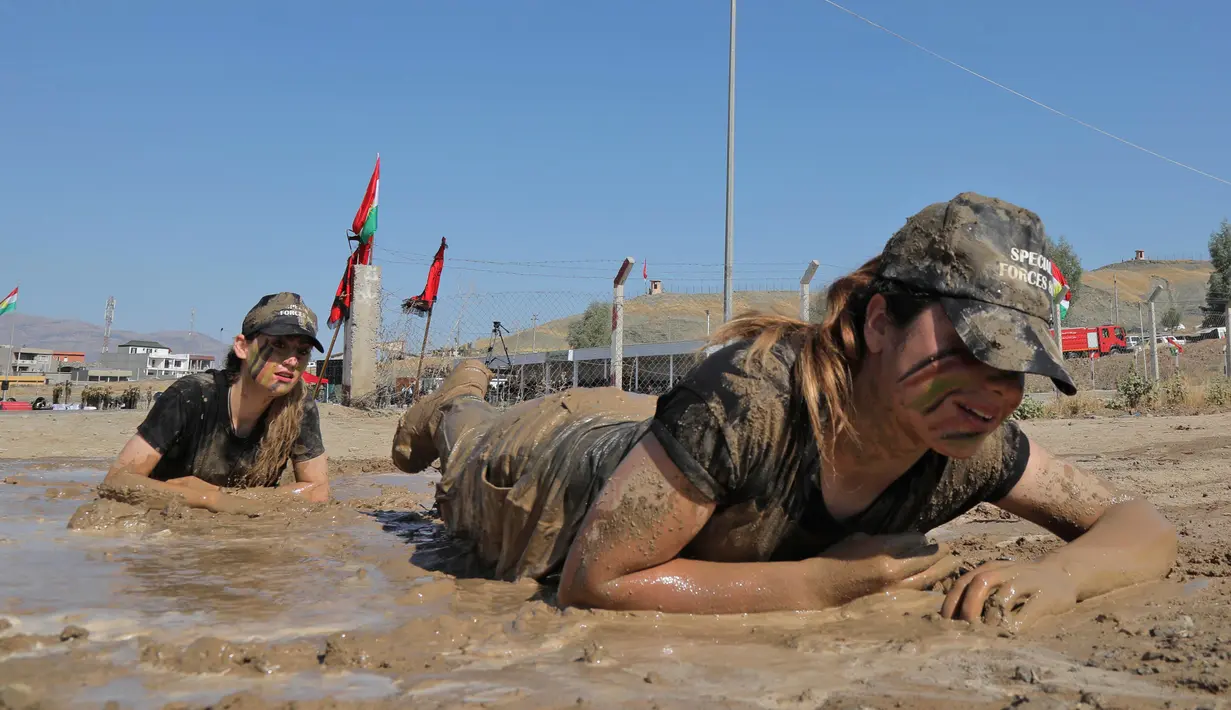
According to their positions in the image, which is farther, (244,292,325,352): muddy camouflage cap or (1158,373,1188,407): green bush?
(1158,373,1188,407): green bush

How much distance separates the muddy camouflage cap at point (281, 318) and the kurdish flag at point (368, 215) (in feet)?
30.9

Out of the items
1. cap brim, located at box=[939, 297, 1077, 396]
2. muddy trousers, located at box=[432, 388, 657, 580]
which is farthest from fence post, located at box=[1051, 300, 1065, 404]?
muddy trousers, located at box=[432, 388, 657, 580]

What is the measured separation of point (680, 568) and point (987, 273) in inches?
40.9

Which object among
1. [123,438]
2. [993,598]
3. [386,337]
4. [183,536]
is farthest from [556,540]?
[386,337]

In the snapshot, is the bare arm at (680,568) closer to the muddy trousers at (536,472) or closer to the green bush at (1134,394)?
the muddy trousers at (536,472)

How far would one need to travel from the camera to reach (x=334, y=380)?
66.5ft

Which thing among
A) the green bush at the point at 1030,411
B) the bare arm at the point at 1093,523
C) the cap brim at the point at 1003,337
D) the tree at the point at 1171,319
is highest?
the tree at the point at 1171,319

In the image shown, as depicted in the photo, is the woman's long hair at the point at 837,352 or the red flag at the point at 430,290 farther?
the red flag at the point at 430,290

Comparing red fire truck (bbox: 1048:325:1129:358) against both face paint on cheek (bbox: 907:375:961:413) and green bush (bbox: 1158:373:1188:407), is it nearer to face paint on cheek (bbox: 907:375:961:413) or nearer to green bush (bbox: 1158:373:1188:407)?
green bush (bbox: 1158:373:1188:407)

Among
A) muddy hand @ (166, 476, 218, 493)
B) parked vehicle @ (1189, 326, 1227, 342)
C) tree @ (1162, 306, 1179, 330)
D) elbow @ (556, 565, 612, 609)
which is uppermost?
tree @ (1162, 306, 1179, 330)

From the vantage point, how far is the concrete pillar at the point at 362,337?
44.2 ft

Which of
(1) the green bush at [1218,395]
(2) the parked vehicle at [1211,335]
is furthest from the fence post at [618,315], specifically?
(2) the parked vehicle at [1211,335]

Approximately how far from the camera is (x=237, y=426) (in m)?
5.00

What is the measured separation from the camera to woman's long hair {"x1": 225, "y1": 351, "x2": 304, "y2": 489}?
5055mm
